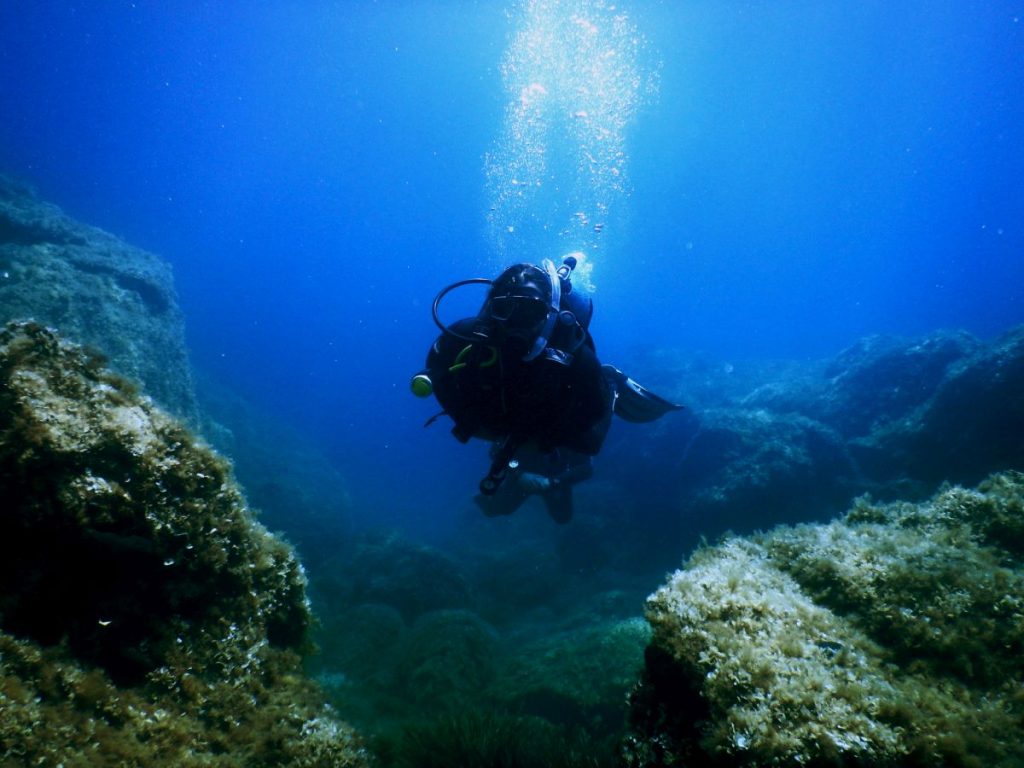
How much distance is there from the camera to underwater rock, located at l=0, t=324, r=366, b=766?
89.7 inches

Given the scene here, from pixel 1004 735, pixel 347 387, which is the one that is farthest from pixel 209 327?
pixel 1004 735

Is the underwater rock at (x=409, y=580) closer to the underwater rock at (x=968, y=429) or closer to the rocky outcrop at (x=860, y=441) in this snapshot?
the rocky outcrop at (x=860, y=441)

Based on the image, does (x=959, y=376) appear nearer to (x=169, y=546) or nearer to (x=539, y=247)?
(x=169, y=546)

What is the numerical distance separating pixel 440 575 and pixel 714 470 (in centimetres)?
746

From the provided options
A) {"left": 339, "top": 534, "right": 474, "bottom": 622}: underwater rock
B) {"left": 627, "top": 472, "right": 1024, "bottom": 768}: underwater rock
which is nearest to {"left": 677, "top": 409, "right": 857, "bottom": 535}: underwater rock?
{"left": 339, "top": 534, "right": 474, "bottom": 622}: underwater rock

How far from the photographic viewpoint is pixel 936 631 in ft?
7.95

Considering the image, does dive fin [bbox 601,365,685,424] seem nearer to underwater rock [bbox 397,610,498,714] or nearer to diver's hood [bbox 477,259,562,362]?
diver's hood [bbox 477,259,562,362]

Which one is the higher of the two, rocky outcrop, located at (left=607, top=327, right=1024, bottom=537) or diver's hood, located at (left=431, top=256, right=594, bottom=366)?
rocky outcrop, located at (left=607, top=327, right=1024, bottom=537)

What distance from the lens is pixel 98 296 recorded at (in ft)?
43.1

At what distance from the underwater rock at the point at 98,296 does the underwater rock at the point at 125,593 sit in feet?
29.5

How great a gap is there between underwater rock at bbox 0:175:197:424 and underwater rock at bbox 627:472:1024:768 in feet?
39.3

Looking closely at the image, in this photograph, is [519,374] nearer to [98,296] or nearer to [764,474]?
[764,474]

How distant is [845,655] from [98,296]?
17.7m

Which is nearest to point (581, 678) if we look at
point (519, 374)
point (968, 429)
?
point (519, 374)
